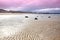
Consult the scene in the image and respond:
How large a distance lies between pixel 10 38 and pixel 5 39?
213mm

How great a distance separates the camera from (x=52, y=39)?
473 centimetres

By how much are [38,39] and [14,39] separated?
0.94 meters

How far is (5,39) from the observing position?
184 inches

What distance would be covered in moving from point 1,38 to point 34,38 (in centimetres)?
134

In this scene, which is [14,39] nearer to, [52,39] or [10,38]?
[10,38]

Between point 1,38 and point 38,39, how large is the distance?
149 centimetres

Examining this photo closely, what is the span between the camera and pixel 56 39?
4.73 m

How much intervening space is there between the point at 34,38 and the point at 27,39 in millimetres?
314

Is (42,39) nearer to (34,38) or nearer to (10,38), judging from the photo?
(34,38)

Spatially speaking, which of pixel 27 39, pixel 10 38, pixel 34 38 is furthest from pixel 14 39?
pixel 34 38

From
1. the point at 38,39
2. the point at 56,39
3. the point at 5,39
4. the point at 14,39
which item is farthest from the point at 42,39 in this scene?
the point at 5,39

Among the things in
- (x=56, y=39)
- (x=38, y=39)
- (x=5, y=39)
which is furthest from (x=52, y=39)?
(x=5, y=39)

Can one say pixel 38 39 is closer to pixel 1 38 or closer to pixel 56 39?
pixel 56 39

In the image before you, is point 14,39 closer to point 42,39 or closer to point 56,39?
point 42,39
